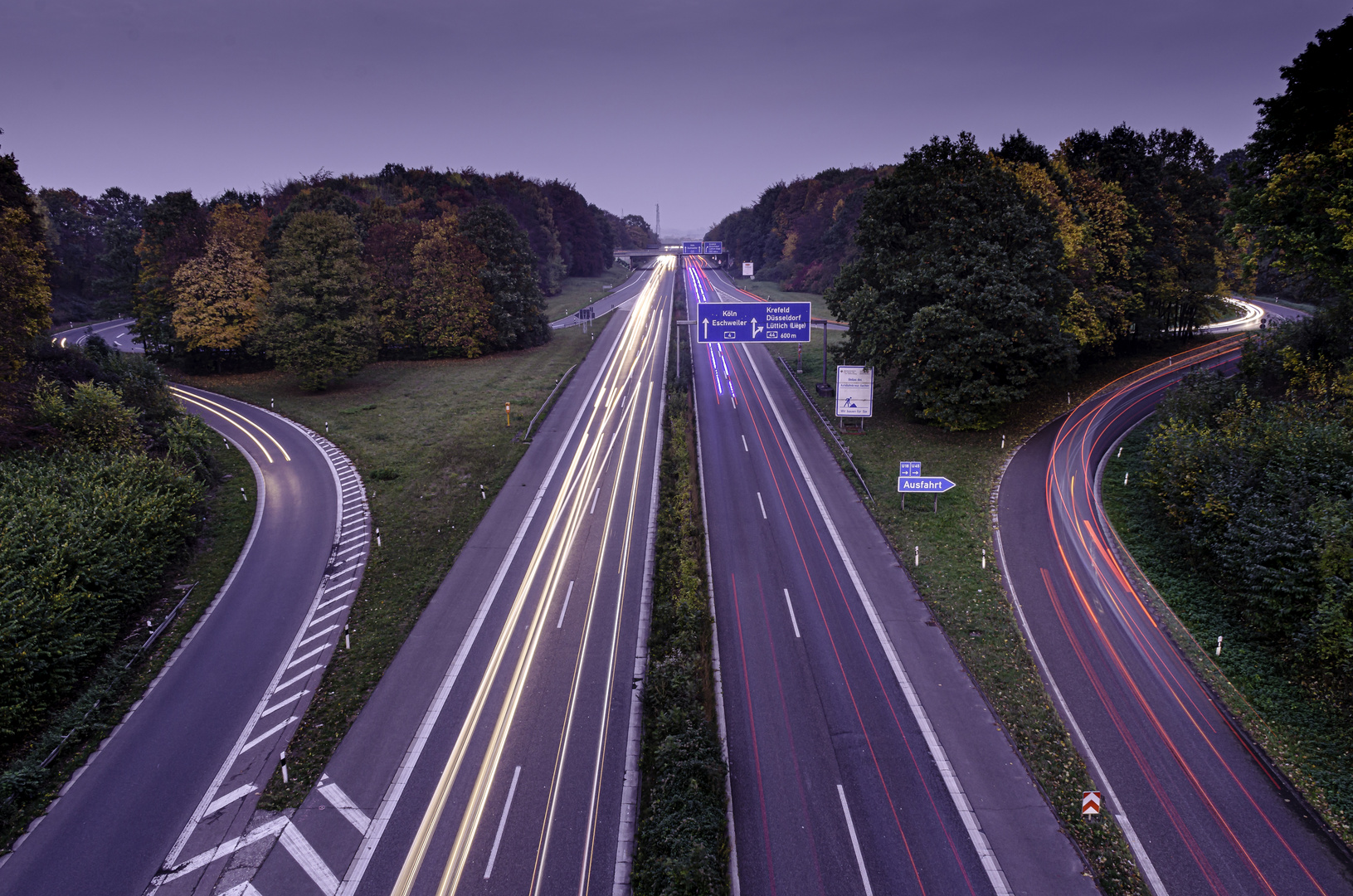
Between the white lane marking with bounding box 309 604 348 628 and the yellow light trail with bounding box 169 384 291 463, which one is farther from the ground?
the yellow light trail with bounding box 169 384 291 463

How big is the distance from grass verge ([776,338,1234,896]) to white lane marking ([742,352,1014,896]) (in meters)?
2.14

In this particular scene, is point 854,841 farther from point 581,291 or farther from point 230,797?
point 581,291

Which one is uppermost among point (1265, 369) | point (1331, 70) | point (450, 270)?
point (1331, 70)

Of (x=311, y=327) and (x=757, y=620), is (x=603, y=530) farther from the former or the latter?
(x=311, y=327)

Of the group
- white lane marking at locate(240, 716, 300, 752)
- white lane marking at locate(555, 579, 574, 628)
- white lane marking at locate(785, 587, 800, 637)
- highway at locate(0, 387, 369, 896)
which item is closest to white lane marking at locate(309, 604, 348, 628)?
highway at locate(0, 387, 369, 896)

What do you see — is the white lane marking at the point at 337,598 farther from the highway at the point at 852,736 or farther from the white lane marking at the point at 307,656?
the highway at the point at 852,736

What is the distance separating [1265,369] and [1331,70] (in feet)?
46.3

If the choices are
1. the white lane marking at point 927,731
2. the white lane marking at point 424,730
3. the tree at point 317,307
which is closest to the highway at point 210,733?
the white lane marking at point 424,730

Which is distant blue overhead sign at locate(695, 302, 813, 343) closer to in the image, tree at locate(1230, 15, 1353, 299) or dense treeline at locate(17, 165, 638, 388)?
tree at locate(1230, 15, 1353, 299)

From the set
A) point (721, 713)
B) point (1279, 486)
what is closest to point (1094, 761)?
point (721, 713)

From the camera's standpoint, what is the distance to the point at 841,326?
82.1 m

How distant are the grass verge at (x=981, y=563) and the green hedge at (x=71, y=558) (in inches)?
1116

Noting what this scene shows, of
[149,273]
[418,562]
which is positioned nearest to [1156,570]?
[418,562]

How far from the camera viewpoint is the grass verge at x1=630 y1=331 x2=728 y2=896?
13.7m
